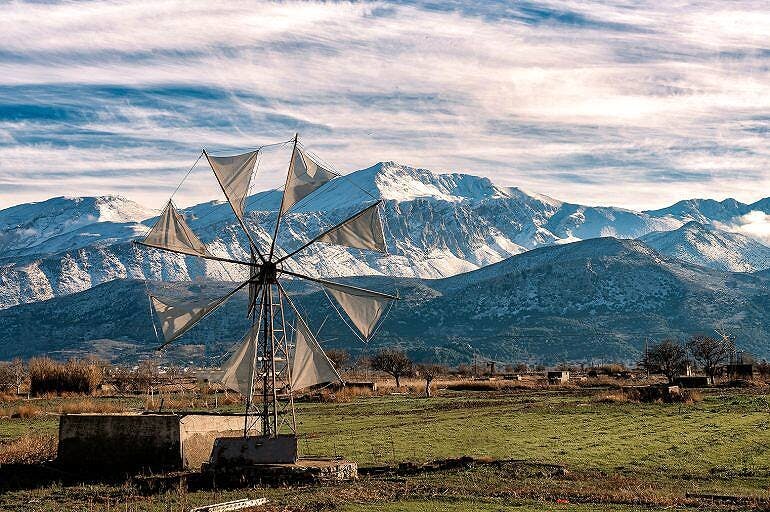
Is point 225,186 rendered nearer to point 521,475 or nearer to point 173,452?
point 173,452

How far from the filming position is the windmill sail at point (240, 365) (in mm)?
33625

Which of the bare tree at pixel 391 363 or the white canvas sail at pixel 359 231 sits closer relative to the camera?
the white canvas sail at pixel 359 231

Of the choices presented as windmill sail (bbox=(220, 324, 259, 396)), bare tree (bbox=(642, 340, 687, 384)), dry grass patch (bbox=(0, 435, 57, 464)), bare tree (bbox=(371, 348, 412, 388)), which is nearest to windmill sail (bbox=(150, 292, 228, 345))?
windmill sail (bbox=(220, 324, 259, 396))

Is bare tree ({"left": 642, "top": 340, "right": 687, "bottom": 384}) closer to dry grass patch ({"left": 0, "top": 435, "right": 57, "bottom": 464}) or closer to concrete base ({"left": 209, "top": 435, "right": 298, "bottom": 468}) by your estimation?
dry grass patch ({"left": 0, "top": 435, "right": 57, "bottom": 464})

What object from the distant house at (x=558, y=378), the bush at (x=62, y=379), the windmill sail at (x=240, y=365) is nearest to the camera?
the windmill sail at (x=240, y=365)

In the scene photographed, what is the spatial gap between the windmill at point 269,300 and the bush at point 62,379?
1938 inches

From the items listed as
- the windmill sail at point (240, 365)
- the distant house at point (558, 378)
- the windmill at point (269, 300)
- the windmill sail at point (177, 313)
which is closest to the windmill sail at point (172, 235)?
the windmill at point (269, 300)

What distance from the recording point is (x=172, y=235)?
34219 millimetres

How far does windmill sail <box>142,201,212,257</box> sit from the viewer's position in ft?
112

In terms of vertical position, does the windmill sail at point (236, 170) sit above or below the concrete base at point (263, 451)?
Answer: above

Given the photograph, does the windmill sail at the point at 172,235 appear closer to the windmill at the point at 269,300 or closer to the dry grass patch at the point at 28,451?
the windmill at the point at 269,300

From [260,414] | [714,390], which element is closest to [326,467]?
[260,414]

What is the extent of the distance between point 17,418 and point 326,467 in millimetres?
29781

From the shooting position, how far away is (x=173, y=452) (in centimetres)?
3491
